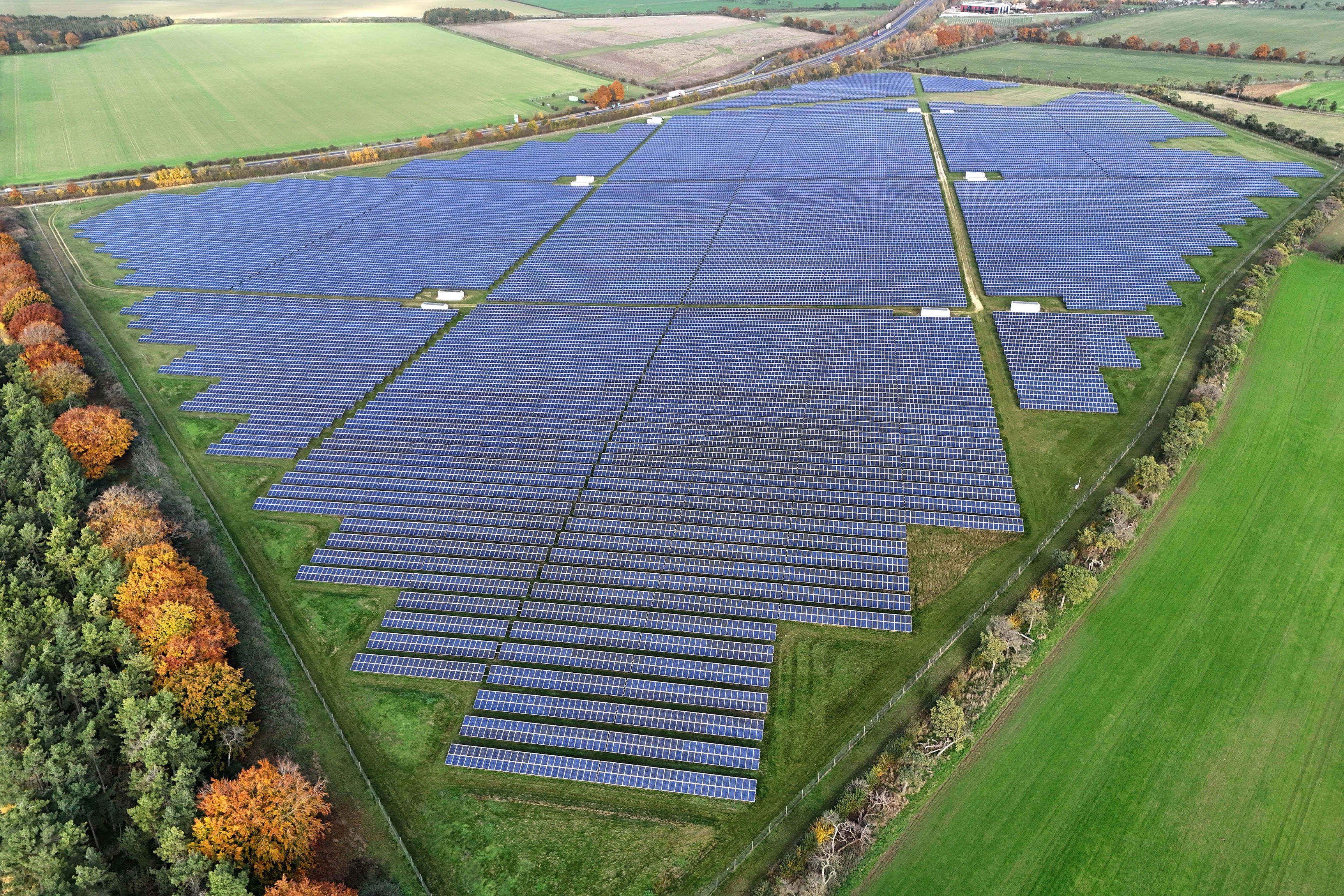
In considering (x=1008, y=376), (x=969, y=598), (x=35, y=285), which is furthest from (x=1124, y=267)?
(x=35, y=285)

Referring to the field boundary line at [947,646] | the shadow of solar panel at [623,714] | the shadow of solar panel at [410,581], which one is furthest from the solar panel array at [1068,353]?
the shadow of solar panel at [410,581]

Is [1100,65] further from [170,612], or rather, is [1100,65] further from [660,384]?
[170,612]

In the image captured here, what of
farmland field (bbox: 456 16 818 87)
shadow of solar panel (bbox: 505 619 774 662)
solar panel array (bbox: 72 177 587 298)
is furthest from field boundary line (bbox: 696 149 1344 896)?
farmland field (bbox: 456 16 818 87)

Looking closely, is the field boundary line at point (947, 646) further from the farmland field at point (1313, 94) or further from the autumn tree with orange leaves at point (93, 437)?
the farmland field at point (1313, 94)

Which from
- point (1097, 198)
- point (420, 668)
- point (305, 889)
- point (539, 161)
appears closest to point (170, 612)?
point (420, 668)

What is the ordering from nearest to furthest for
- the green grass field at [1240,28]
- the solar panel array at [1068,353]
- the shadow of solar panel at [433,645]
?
the shadow of solar panel at [433,645]
the solar panel array at [1068,353]
the green grass field at [1240,28]

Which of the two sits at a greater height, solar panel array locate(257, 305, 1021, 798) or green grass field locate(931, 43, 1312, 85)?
green grass field locate(931, 43, 1312, 85)

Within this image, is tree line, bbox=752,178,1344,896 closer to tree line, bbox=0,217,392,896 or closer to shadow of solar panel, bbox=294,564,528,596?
tree line, bbox=0,217,392,896
